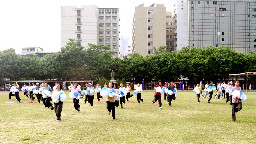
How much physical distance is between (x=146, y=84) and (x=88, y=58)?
1482cm

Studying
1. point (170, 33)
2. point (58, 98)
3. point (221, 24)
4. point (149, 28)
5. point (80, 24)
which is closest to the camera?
point (58, 98)

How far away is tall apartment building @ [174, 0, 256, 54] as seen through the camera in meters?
85.1

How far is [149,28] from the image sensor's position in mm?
91750

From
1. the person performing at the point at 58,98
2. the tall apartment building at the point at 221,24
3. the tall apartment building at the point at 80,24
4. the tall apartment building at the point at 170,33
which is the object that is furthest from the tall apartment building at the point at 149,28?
the person performing at the point at 58,98

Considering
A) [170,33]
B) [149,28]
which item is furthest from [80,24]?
[170,33]

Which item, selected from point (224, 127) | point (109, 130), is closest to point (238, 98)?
point (224, 127)

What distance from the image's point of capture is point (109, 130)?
10.8 metres

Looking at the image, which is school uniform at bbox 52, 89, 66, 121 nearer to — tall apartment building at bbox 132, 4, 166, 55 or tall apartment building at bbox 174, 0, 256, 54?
tall apartment building at bbox 174, 0, 256, 54

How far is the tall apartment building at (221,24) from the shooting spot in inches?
3349

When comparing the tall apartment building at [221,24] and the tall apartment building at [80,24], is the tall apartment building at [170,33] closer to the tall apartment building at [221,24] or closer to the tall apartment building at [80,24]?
the tall apartment building at [221,24]

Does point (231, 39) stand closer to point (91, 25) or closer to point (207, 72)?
point (207, 72)

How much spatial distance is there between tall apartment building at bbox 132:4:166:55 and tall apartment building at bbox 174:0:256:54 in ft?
29.4

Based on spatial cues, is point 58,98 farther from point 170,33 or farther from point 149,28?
point 170,33

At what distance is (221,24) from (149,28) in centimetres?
2391
